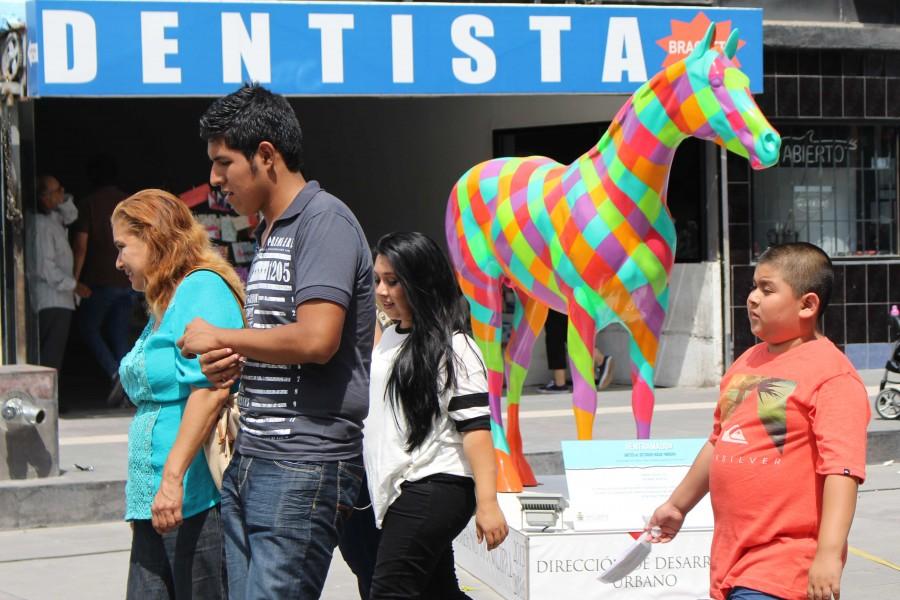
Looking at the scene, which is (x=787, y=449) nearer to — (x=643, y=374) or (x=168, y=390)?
(x=168, y=390)

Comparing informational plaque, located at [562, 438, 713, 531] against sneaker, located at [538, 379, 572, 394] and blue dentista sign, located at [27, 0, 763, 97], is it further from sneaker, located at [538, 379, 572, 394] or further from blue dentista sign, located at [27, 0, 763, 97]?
sneaker, located at [538, 379, 572, 394]

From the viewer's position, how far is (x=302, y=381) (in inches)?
143

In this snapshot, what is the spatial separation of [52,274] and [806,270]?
8.81m

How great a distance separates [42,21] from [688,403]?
20.6 ft

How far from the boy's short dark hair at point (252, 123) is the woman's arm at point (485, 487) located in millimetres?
1088

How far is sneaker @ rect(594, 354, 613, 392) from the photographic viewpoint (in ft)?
43.5

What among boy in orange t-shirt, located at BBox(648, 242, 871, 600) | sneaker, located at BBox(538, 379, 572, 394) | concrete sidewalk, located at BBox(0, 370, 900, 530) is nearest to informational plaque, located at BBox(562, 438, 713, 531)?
boy in orange t-shirt, located at BBox(648, 242, 871, 600)

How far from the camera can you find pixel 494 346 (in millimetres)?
7969

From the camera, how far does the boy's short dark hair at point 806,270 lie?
3807 mm

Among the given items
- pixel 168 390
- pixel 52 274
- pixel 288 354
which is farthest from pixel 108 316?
pixel 288 354

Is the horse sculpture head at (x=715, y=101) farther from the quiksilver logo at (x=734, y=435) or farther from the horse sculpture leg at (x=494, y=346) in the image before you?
the quiksilver logo at (x=734, y=435)

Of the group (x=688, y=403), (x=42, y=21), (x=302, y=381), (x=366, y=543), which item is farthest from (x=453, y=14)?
(x=302, y=381)

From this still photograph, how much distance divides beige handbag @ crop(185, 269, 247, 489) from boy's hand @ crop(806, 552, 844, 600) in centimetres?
175

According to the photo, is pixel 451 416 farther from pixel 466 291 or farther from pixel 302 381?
pixel 466 291
